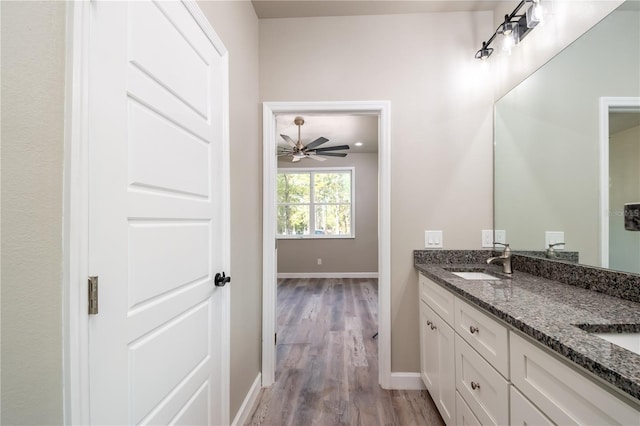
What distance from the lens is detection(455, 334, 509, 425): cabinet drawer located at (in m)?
1.03

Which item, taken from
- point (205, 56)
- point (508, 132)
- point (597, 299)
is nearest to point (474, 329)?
point (597, 299)

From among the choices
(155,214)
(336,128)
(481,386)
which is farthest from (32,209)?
(336,128)

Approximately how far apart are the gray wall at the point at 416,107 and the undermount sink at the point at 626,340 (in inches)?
47.7

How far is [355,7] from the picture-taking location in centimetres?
201

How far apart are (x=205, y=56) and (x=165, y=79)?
39cm

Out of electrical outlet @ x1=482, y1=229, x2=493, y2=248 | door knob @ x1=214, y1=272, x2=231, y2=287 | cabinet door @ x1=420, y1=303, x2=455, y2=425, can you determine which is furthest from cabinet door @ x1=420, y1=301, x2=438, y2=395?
door knob @ x1=214, y1=272, x2=231, y2=287

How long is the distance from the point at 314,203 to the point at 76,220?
5.52 m

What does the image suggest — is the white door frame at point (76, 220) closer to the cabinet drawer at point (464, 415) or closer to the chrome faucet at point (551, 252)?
the cabinet drawer at point (464, 415)

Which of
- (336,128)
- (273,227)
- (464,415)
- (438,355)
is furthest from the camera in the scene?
(336,128)

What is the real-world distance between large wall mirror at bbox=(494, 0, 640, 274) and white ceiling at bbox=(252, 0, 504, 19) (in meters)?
0.76

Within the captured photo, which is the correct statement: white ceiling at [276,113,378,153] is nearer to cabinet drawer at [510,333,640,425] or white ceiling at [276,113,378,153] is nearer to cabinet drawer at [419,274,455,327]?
cabinet drawer at [419,274,455,327]

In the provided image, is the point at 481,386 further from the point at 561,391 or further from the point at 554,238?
Answer: the point at 554,238

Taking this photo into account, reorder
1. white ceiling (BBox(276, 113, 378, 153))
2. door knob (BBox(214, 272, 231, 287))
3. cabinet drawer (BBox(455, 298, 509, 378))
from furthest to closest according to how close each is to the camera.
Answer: white ceiling (BBox(276, 113, 378, 153)) < door knob (BBox(214, 272, 231, 287)) < cabinet drawer (BBox(455, 298, 509, 378))

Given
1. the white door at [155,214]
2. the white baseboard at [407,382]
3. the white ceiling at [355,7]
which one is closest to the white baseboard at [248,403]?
the white door at [155,214]
